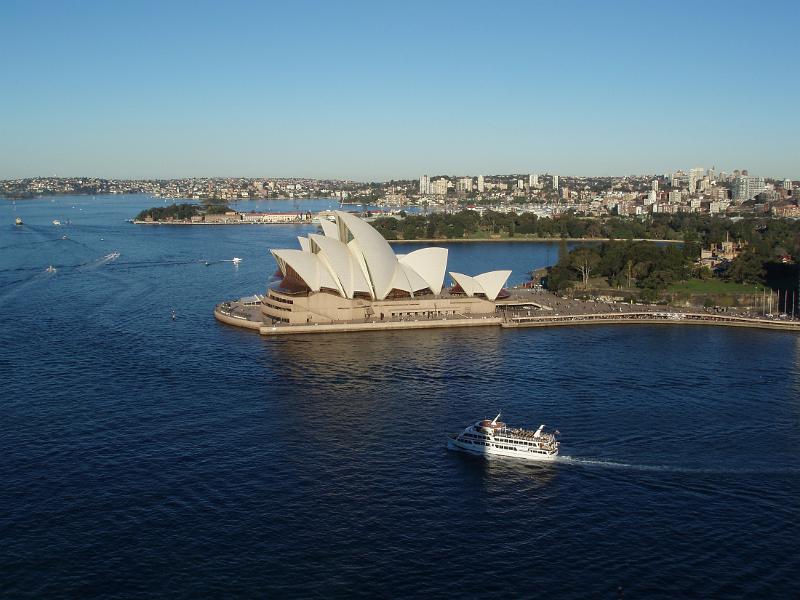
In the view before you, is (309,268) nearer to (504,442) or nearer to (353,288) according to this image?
(353,288)

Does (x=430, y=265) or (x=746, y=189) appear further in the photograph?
(x=746, y=189)

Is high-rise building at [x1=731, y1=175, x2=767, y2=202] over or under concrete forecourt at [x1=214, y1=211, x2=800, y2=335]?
over

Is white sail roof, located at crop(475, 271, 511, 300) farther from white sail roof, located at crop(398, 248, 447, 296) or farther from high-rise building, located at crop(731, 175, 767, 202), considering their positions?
high-rise building, located at crop(731, 175, 767, 202)

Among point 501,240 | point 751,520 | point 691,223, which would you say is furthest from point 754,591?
point 691,223

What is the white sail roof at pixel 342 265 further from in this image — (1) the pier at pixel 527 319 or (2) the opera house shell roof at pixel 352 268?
(1) the pier at pixel 527 319

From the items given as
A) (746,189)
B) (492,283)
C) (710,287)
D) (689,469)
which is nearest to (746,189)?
(746,189)

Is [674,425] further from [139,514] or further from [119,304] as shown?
[119,304]

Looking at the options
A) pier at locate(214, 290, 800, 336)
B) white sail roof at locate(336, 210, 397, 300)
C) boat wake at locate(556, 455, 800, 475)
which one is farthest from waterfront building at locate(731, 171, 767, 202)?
boat wake at locate(556, 455, 800, 475)
